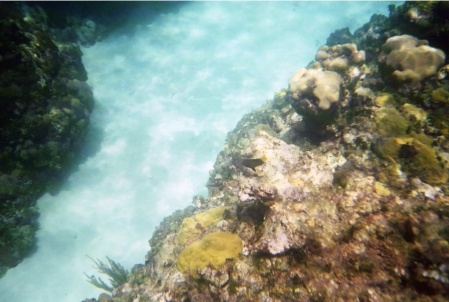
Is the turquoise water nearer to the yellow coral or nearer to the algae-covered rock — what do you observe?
the yellow coral

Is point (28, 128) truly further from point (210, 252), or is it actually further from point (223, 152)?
point (210, 252)

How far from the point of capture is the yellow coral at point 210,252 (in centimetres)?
324

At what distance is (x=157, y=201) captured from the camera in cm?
756

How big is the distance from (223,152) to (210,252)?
454cm

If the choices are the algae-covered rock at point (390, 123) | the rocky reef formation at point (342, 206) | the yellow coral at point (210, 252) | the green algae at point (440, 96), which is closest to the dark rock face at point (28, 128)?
the rocky reef formation at point (342, 206)

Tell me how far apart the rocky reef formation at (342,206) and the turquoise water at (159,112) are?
2496mm

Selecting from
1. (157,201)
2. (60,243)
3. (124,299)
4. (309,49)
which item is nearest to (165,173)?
(157,201)

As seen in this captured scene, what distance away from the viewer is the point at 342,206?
3.12 m

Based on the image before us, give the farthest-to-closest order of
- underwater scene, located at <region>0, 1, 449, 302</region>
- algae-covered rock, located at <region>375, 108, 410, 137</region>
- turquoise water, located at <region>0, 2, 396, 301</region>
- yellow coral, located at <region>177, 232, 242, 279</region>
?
turquoise water, located at <region>0, 2, 396, 301</region>
algae-covered rock, located at <region>375, 108, 410, 137</region>
yellow coral, located at <region>177, 232, 242, 279</region>
underwater scene, located at <region>0, 1, 449, 302</region>

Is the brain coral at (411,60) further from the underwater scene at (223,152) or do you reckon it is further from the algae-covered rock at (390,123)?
the algae-covered rock at (390,123)

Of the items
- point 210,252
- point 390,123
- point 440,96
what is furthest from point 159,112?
point 440,96

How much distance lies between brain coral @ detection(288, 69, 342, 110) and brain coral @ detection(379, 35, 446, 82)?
0.92 metres

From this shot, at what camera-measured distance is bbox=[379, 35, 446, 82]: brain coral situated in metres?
4.21

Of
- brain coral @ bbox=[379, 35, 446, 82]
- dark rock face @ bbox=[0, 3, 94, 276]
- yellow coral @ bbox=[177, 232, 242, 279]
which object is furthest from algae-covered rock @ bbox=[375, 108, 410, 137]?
dark rock face @ bbox=[0, 3, 94, 276]
